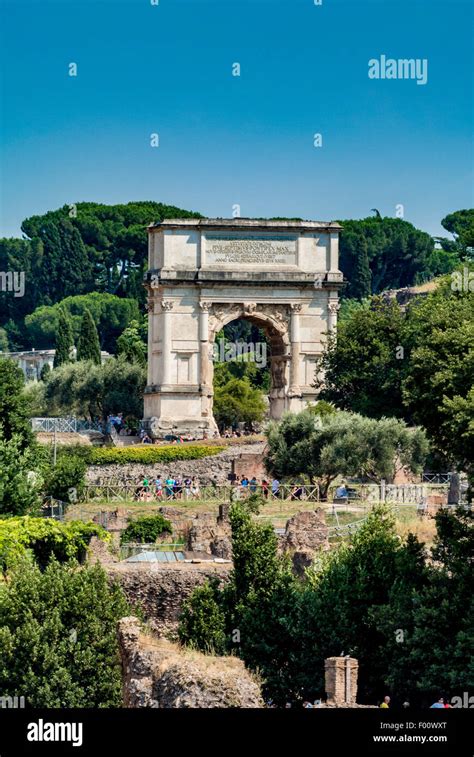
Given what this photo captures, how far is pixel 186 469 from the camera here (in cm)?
6128

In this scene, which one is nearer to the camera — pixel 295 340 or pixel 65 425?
pixel 295 340

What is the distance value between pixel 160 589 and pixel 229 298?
37181 millimetres

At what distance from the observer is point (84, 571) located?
31047mm

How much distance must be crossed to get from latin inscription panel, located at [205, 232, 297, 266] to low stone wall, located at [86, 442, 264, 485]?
407 inches

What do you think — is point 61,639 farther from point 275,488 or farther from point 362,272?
point 362,272

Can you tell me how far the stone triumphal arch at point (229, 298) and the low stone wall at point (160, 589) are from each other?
115 ft

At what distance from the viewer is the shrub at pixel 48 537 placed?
126ft

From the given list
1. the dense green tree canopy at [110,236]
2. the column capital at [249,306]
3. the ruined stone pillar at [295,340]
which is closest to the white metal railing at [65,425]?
the column capital at [249,306]

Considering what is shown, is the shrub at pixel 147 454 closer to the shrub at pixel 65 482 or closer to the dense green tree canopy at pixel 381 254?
the shrub at pixel 65 482

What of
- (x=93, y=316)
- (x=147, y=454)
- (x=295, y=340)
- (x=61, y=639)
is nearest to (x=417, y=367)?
(x=61, y=639)

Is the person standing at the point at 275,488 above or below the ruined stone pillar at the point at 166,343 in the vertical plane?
below

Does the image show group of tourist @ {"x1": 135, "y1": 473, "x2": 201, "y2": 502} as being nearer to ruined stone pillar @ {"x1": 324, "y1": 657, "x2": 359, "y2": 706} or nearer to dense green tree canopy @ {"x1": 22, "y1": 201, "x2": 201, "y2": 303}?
ruined stone pillar @ {"x1": 324, "y1": 657, "x2": 359, "y2": 706}

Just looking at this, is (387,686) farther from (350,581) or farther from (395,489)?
(395,489)

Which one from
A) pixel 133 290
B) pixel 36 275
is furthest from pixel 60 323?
pixel 36 275
